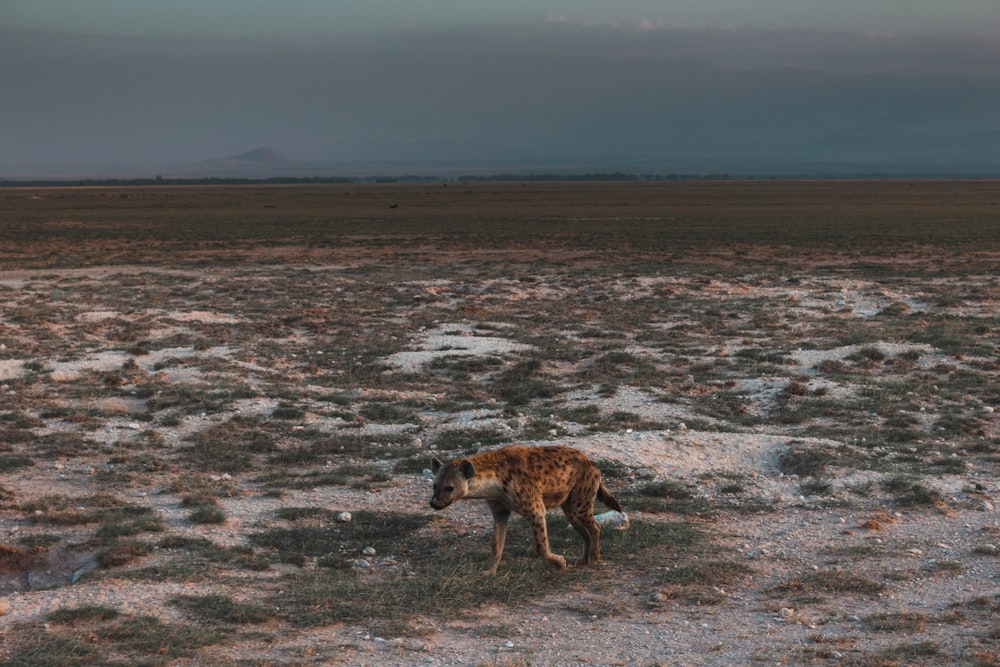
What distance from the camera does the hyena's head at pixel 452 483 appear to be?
755cm

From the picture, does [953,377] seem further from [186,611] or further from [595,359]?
[186,611]

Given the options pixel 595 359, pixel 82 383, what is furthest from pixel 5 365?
pixel 595 359

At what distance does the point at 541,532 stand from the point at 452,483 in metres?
0.79

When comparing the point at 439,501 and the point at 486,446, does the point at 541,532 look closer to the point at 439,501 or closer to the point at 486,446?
the point at 439,501

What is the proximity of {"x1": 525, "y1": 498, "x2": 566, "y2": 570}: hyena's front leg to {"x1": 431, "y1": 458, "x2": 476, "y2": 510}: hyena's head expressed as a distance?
1.84 ft

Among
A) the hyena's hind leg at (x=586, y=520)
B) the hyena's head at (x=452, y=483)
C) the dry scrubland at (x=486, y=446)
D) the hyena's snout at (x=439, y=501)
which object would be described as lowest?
the dry scrubland at (x=486, y=446)

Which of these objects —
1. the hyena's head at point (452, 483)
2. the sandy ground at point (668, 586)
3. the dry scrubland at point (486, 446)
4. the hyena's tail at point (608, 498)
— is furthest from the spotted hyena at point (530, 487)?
the sandy ground at point (668, 586)

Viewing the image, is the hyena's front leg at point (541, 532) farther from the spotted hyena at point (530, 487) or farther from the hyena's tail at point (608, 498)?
the hyena's tail at point (608, 498)

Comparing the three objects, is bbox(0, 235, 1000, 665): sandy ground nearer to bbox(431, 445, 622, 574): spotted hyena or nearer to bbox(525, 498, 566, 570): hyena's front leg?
bbox(525, 498, 566, 570): hyena's front leg

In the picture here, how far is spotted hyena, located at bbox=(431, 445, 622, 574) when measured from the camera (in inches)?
299

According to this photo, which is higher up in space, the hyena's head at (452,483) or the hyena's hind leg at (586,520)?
the hyena's head at (452,483)

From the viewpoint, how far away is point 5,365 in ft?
50.1

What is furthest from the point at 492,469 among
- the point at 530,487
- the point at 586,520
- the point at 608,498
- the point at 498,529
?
the point at 608,498

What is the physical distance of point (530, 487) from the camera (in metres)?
7.85
